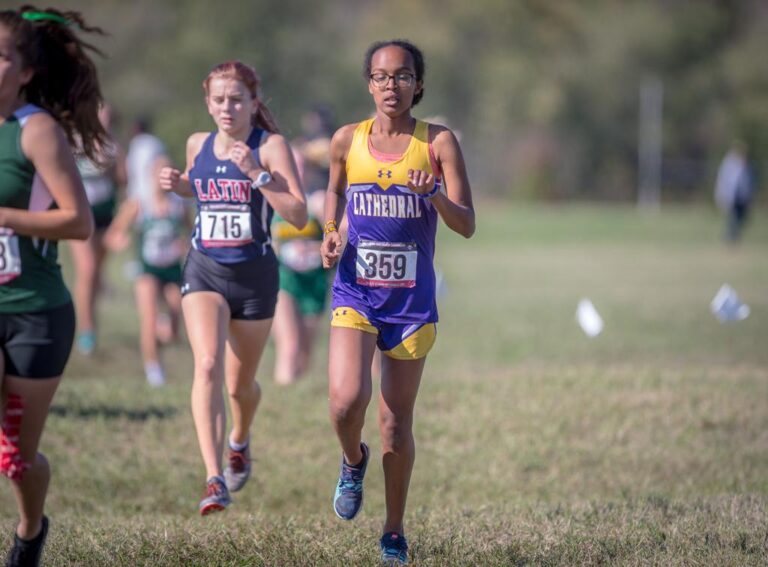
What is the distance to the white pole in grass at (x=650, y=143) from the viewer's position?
5980 centimetres

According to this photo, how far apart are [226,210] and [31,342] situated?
6.95ft

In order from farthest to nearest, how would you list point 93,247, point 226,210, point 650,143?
1. point 650,143
2. point 93,247
3. point 226,210

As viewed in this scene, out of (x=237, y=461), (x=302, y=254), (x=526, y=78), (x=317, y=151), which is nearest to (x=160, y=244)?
(x=302, y=254)

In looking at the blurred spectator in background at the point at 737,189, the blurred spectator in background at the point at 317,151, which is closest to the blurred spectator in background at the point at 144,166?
the blurred spectator in background at the point at 317,151

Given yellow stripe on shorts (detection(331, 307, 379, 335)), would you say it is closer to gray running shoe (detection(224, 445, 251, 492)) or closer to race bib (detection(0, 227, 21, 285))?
race bib (detection(0, 227, 21, 285))

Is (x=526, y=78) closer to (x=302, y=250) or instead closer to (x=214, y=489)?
(x=302, y=250)

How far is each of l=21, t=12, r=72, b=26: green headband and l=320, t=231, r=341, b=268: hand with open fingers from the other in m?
1.53

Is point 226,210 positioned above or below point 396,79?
below

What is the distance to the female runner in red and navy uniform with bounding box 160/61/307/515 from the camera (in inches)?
247

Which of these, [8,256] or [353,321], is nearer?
[8,256]

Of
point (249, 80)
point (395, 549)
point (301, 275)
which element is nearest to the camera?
point (395, 549)

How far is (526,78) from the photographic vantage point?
228 feet

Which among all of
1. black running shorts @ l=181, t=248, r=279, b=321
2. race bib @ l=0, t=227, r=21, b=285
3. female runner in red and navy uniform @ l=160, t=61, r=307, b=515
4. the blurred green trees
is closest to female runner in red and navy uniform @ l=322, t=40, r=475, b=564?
female runner in red and navy uniform @ l=160, t=61, r=307, b=515

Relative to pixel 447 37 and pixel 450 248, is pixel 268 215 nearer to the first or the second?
pixel 450 248
